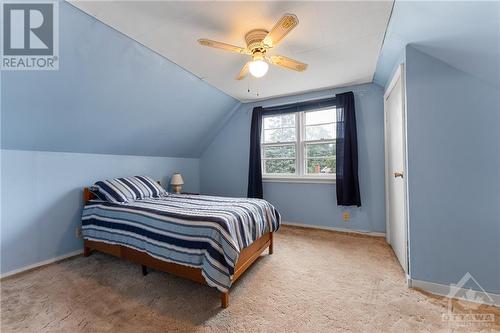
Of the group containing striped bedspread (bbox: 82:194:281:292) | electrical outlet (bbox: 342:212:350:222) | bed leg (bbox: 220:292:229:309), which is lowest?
bed leg (bbox: 220:292:229:309)

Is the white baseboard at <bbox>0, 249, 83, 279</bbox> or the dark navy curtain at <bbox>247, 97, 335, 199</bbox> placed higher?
the dark navy curtain at <bbox>247, 97, 335, 199</bbox>

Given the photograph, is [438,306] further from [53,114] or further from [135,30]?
[53,114]

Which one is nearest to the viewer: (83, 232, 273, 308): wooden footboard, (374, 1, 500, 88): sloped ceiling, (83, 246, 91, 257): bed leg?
(374, 1, 500, 88): sloped ceiling

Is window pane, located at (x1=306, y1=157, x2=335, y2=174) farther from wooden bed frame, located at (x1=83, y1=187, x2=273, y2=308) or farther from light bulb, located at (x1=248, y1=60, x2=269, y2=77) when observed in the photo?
light bulb, located at (x1=248, y1=60, x2=269, y2=77)

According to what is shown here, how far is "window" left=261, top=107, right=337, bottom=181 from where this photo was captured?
11.6ft

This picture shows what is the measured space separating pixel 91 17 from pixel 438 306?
12.0 ft

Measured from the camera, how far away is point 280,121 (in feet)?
13.0

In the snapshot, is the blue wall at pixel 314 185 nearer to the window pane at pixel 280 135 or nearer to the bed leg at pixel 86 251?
the window pane at pixel 280 135

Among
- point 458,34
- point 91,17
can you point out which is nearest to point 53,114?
point 91,17

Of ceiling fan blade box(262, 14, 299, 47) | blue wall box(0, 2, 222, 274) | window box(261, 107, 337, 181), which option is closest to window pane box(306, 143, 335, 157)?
window box(261, 107, 337, 181)

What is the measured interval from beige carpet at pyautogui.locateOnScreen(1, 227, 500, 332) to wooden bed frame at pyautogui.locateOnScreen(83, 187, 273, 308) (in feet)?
0.47

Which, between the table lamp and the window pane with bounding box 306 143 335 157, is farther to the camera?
the table lamp

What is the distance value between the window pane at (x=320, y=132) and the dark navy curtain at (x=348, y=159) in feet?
0.82

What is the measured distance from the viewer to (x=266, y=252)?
2.68 m
